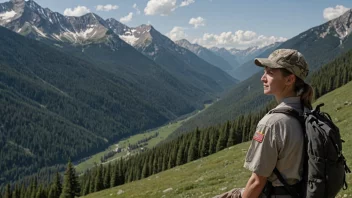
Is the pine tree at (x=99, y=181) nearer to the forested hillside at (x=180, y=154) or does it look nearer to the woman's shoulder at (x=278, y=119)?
the forested hillside at (x=180, y=154)

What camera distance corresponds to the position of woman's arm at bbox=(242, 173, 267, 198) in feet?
22.5

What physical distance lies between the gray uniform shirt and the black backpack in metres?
0.17

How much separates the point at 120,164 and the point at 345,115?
7797 centimetres

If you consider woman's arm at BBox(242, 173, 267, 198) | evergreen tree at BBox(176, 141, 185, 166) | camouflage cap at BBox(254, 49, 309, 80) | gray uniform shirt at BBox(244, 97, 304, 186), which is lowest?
evergreen tree at BBox(176, 141, 185, 166)

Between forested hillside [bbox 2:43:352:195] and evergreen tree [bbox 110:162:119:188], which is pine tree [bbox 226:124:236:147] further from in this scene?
evergreen tree [bbox 110:162:119:188]

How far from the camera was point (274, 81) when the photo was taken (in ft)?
24.2

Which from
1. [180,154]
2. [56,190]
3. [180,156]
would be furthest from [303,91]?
[56,190]

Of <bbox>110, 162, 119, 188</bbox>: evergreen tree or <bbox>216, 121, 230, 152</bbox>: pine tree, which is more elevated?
<bbox>216, 121, 230, 152</bbox>: pine tree

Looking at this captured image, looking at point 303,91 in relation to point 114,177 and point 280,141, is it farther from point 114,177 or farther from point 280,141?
point 114,177

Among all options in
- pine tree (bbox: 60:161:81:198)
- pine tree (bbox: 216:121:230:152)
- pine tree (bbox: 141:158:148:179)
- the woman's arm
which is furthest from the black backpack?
pine tree (bbox: 141:158:148:179)

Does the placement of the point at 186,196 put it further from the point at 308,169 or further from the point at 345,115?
the point at 345,115

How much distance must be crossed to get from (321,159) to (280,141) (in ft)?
2.63

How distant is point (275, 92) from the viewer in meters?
7.48

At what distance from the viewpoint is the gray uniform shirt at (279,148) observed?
6.70 metres
